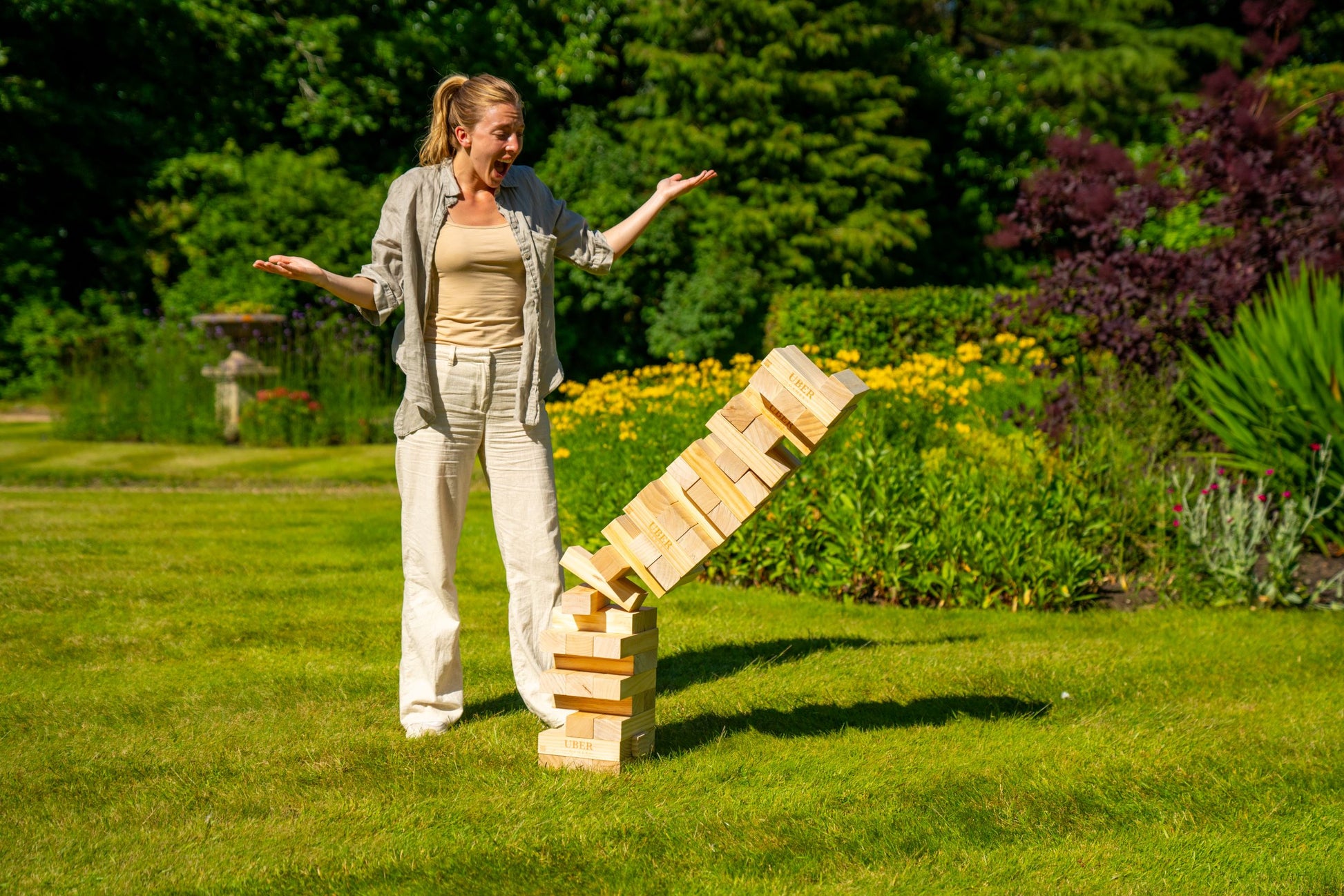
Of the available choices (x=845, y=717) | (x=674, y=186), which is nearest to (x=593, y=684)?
(x=845, y=717)

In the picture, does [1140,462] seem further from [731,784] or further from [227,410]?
[227,410]

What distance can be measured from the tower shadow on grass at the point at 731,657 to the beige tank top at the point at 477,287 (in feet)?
4.19

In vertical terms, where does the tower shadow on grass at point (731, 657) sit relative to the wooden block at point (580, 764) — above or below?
below

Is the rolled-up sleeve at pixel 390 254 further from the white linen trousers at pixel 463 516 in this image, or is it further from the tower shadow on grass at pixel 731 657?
the tower shadow on grass at pixel 731 657

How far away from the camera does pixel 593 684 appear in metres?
3.52

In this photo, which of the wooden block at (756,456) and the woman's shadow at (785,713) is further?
the woman's shadow at (785,713)

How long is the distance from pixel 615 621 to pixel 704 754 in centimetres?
50

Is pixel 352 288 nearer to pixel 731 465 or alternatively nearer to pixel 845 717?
pixel 731 465

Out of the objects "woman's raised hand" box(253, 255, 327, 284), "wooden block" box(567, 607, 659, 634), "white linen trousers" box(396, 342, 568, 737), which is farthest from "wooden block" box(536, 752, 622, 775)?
"woman's raised hand" box(253, 255, 327, 284)

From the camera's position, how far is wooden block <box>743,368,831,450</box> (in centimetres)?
337

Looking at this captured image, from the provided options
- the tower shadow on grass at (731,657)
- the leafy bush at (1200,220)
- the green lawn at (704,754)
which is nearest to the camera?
the green lawn at (704,754)

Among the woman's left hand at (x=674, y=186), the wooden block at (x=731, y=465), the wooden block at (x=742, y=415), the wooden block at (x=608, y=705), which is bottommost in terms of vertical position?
the wooden block at (x=608, y=705)

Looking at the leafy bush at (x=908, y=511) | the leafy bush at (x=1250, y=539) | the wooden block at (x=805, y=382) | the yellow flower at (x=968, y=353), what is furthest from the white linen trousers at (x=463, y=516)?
the yellow flower at (x=968, y=353)

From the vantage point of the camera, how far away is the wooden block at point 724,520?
3.47m
